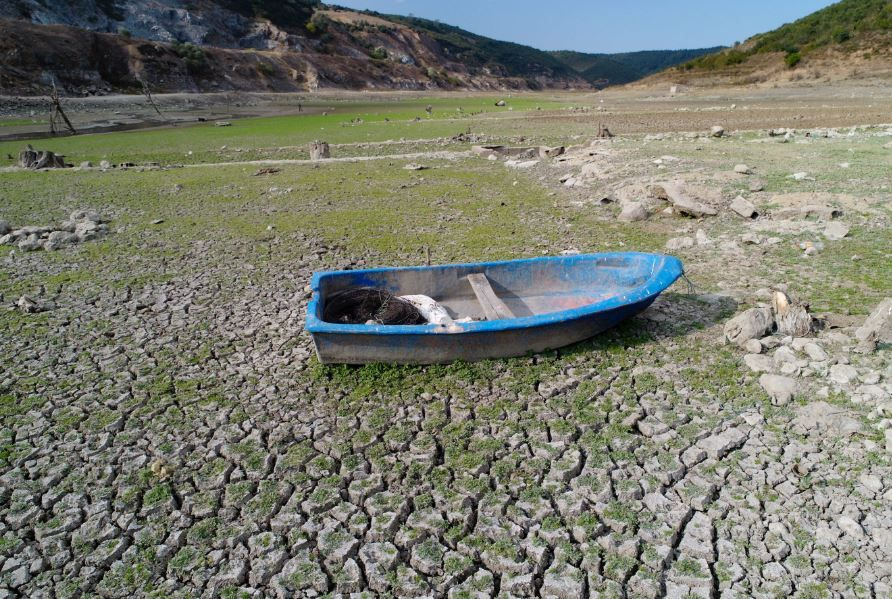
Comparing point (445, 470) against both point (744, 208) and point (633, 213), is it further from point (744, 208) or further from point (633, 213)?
point (744, 208)

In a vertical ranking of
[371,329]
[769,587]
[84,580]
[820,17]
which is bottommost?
[84,580]

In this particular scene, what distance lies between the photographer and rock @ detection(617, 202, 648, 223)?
10156 millimetres

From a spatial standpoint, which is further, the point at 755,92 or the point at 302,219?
the point at 755,92

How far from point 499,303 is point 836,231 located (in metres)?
5.92

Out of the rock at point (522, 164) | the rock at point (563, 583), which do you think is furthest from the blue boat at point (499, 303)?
the rock at point (522, 164)

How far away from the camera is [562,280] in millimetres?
6684

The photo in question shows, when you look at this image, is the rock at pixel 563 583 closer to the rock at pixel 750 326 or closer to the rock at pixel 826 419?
the rock at pixel 826 419

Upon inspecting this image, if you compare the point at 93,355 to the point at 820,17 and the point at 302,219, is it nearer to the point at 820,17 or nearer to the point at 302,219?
the point at 302,219

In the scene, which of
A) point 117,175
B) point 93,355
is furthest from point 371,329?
point 117,175

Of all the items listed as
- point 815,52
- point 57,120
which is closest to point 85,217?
point 57,120

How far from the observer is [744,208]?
9.59m

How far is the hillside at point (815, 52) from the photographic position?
43250 millimetres

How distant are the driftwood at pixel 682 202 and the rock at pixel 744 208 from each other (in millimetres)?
346

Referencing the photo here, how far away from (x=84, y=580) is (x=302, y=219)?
9013mm
